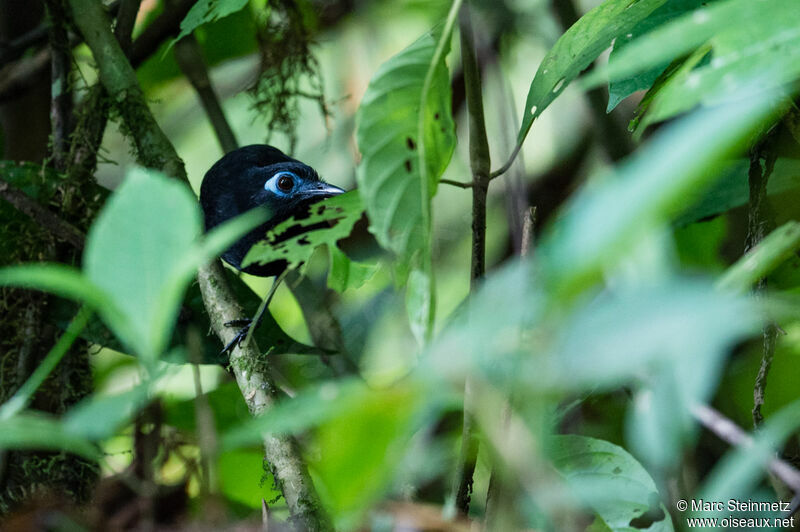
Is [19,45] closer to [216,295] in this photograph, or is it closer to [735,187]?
[216,295]

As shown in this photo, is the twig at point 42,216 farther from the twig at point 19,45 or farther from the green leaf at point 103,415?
the green leaf at point 103,415

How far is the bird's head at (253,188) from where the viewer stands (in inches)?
97.4

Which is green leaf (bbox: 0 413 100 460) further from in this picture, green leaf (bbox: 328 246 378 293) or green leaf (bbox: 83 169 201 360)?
green leaf (bbox: 328 246 378 293)

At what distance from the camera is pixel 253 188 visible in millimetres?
2480

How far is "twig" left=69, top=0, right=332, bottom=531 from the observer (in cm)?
112

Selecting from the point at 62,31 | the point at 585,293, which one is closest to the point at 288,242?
the point at 585,293

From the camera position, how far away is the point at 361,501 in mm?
468

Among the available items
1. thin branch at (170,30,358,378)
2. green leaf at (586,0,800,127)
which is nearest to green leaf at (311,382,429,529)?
green leaf at (586,0,800,127)

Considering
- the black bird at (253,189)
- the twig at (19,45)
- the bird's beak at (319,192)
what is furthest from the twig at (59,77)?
the bird's beak at (319,192)

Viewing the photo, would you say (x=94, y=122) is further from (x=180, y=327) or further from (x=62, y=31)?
(x=180, y=327)

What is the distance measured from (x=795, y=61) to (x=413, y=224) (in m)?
0.37

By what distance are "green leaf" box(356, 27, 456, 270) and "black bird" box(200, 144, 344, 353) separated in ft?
5.27

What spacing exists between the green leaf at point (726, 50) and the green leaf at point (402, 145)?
0.87 ft

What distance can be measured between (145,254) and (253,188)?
204 centimetres
